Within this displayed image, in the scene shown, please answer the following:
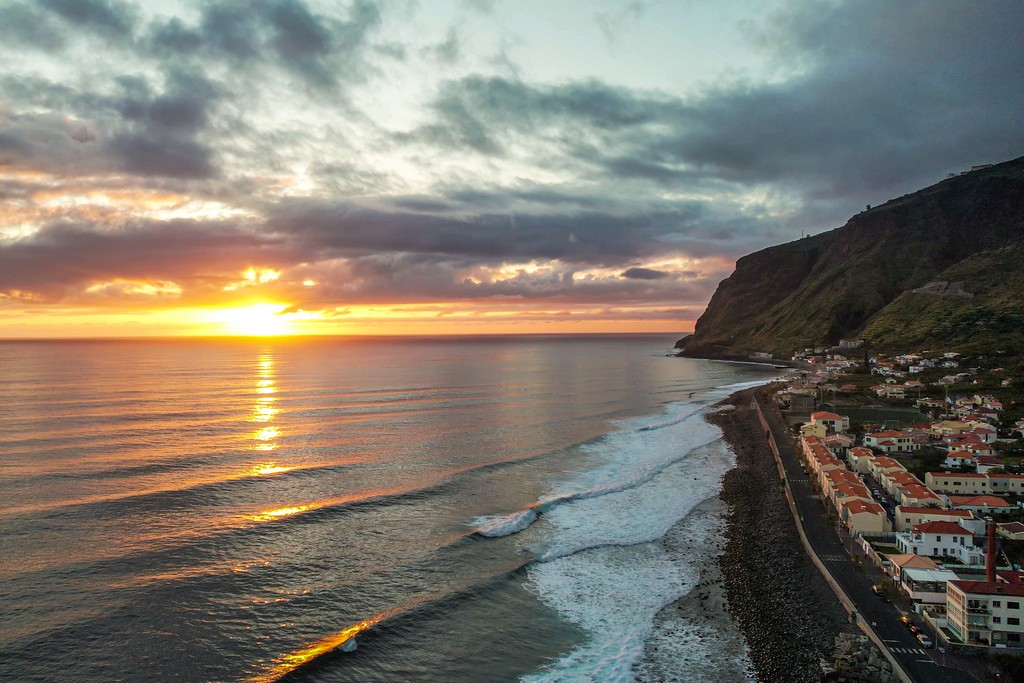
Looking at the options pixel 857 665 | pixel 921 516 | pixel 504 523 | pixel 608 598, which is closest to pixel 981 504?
pixel 921 516

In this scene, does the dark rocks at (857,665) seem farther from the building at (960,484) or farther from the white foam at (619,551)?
the building at (960,484)

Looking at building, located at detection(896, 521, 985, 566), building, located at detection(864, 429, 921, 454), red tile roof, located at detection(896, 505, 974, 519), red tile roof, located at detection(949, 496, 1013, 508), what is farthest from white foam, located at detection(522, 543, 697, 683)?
building, located at detection(864, 429, 921, 454)

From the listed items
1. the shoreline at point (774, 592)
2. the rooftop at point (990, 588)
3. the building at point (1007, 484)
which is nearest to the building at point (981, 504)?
the building at point (1007, 484)

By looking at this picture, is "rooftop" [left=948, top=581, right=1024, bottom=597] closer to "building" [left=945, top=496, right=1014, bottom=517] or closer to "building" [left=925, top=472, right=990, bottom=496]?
"building" [left=945, top=496, right=1014, bottom=517]

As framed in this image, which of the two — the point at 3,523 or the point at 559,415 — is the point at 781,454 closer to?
the point at 559,415

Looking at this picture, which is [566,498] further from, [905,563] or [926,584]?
[926,584]

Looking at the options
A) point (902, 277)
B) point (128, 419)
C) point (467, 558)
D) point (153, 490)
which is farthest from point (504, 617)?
point (902, 277)
